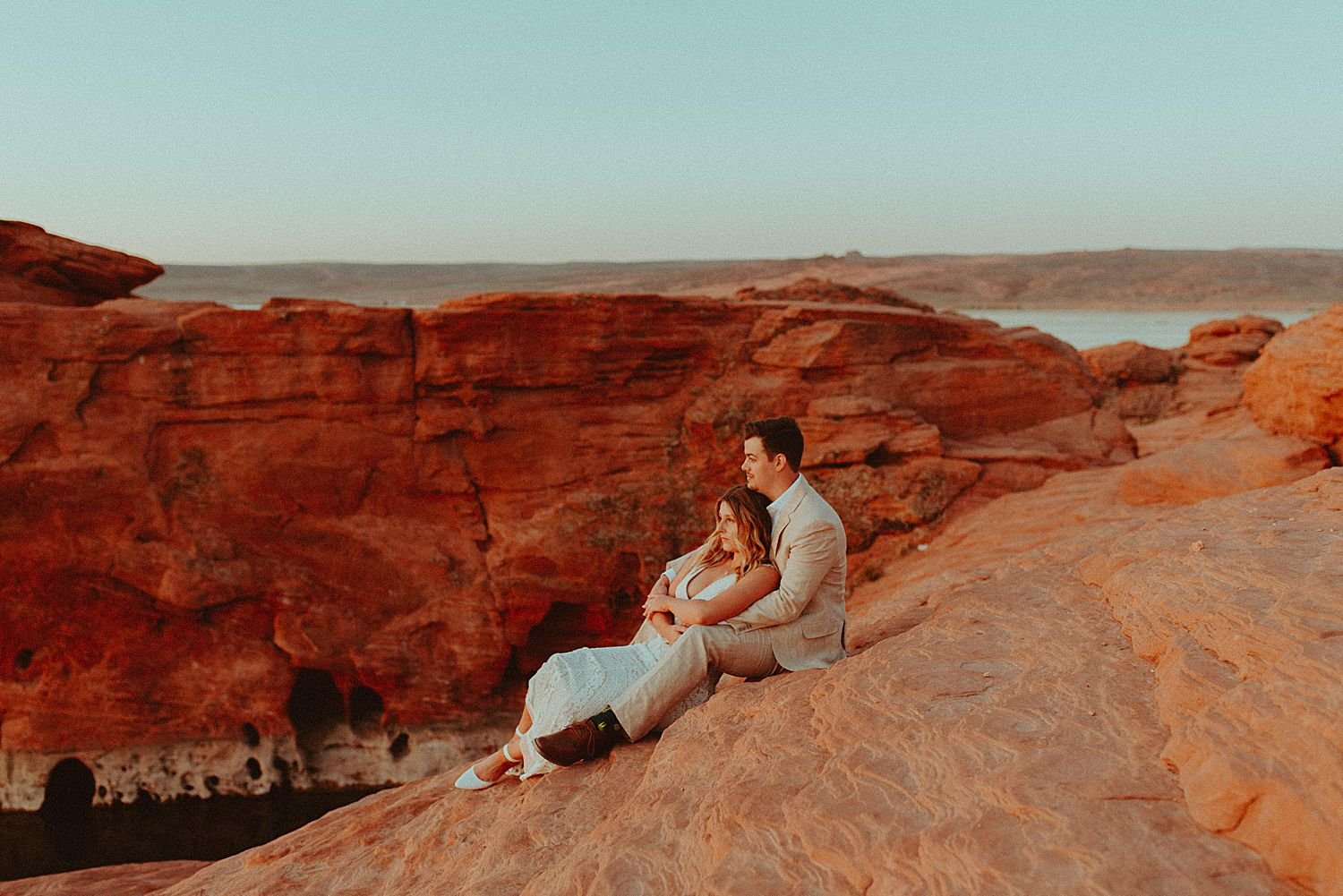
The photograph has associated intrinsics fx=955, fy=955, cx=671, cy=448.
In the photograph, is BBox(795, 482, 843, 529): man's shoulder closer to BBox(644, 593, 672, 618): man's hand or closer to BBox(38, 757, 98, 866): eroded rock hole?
BBox(644, 593, 672, 618): man's hand

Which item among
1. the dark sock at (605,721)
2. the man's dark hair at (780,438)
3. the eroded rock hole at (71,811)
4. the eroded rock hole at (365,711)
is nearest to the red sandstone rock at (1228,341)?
the eroded rock hole at (365,711)

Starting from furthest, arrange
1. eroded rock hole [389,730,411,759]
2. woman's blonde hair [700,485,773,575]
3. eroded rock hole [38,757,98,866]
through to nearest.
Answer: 1. eroded rock hole [389,730,411,759]
2. eroded rock hole [38,757,98,866]
3. woman's blonde hair [700,485,773,575]

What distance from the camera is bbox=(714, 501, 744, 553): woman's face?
552 cm

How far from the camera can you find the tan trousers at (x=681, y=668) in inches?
206

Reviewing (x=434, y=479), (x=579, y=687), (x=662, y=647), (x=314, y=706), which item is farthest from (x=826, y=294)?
(x=579, y=687)

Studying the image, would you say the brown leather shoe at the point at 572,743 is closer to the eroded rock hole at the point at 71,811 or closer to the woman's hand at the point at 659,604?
the woman's hand at the point at 659,604

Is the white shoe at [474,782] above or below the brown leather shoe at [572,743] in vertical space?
below

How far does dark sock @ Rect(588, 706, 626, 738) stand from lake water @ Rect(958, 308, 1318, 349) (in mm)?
41347

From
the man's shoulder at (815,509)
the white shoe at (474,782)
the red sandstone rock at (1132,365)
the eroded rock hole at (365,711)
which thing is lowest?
the eroded rock hole at (365,711)

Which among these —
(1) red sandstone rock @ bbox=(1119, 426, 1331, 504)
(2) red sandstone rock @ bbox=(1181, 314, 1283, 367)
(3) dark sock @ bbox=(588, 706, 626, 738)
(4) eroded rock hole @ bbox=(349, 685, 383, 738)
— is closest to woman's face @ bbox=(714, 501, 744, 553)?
(3) dark sock @ bbox=(588, 706, 626, 738)

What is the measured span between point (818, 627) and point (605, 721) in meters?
1.33

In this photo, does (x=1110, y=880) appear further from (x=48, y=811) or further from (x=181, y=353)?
(x=48, y=811)

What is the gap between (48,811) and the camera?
14477 mm

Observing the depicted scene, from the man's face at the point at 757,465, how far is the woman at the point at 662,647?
7 centimetres
